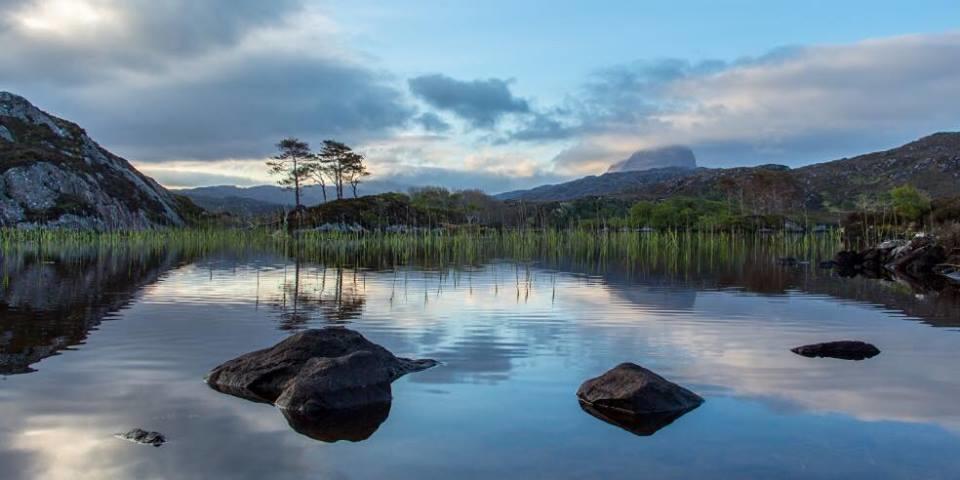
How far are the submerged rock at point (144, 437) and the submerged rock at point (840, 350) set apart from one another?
1017cm

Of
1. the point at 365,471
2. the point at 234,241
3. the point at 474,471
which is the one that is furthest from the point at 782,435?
the point at 234,241

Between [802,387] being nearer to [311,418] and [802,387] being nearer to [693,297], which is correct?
[311,418]

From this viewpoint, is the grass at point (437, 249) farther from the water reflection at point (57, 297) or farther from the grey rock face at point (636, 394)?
the grey rock face at point (636, 394)

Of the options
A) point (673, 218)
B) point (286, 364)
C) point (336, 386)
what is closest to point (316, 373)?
point (336, 386)

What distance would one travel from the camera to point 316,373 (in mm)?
9391

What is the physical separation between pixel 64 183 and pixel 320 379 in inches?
3155

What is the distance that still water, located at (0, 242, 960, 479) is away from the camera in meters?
7.29

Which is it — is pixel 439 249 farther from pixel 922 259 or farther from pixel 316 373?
pixel 316 373

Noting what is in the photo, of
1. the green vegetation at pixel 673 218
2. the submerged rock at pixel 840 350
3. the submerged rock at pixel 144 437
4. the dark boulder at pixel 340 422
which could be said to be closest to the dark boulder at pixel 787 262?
the submerged rock at pixel 840 350

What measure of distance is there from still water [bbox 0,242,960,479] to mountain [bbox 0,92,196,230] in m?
57.3

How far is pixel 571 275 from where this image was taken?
2909 cm

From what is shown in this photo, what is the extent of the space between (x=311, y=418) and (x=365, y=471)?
6.39 feet

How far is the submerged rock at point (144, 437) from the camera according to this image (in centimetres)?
763

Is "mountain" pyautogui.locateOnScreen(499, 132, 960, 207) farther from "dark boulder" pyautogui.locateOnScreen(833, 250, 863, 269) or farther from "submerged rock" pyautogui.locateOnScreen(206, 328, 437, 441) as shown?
"submerged rock" pyautogui.locateOnScreen(206, 328, 437, 441)
